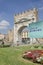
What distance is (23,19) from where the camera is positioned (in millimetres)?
52812

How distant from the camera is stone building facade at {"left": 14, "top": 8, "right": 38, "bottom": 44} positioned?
161 feet

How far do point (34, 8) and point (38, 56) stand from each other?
34562 mm

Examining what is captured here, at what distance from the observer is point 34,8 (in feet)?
160

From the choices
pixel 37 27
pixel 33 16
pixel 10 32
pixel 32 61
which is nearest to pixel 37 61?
pixel 32 61

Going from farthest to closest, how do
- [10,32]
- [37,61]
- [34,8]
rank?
1. [10,32]
2. [34,8]
3. [37,61]

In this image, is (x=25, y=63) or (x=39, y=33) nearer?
(x=25, y=63)

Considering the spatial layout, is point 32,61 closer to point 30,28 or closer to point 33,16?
point 30,28

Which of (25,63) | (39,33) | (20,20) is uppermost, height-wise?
(20,20)

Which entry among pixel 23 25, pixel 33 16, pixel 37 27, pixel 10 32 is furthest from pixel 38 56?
pixel 10 32

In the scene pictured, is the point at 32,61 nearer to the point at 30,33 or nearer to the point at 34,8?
the point at 30,33

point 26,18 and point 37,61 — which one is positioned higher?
point 26,18

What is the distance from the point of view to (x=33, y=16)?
161 ft

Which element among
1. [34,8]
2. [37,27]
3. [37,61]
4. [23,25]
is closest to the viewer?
[37,61]

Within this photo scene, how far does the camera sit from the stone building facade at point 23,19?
161 ft
